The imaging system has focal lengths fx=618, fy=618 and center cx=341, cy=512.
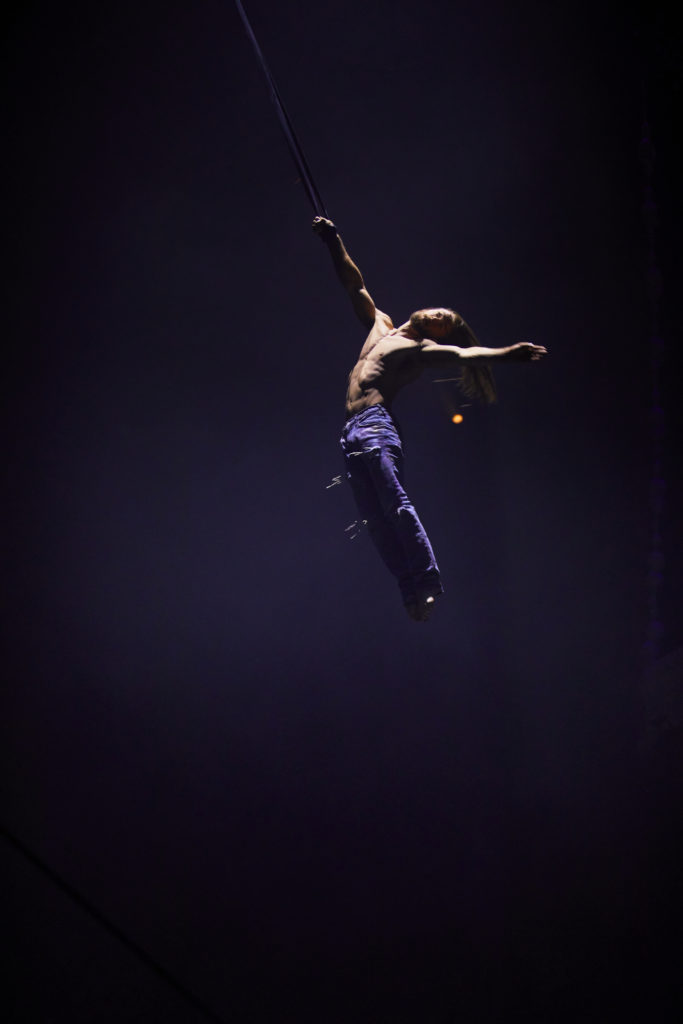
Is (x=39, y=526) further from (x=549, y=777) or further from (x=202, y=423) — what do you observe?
(x=549, y=777)

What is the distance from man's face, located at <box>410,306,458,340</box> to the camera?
10.3 ft

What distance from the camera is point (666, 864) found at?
146 inches

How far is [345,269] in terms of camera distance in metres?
3.17

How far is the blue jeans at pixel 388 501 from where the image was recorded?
277 cm

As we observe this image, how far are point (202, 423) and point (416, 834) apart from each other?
3.25 meters

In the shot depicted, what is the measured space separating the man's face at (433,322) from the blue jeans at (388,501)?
1.63 ft

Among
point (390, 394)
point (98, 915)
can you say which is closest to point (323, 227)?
point (390, 394)

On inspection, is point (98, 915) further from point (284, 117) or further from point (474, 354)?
point (284, 117)

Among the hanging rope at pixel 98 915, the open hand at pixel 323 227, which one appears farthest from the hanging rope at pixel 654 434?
the hanging rope at pixel 98 915

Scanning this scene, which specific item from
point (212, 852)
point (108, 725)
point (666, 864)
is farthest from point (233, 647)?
point (666, 864)

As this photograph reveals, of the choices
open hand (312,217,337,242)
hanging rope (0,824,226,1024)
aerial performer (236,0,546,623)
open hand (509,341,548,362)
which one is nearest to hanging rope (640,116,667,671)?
aerial performer (236,0,546,623)

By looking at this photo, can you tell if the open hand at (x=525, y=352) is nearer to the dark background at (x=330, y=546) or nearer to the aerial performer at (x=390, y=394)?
the aerial performer at (x=390, y=394)

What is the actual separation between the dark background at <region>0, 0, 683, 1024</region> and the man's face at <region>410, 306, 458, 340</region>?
5.40ft

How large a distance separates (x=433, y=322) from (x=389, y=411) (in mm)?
520
